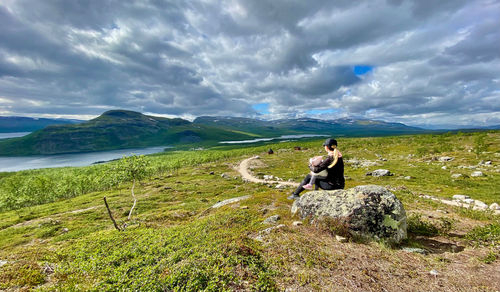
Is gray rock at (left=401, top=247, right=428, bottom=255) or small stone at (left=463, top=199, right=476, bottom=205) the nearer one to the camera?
gray rock at (left=401, top=247, right=428, bottom=255)

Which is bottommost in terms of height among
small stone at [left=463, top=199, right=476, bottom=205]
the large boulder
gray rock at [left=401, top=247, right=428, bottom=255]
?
small stone at [left=463, top=199, right=476, bottom=205]

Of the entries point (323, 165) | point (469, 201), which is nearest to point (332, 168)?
point (323, 165)

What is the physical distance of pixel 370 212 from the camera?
845 centimetres

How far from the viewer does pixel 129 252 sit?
28.2ft

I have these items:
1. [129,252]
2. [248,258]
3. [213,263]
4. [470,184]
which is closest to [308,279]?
[248,258]

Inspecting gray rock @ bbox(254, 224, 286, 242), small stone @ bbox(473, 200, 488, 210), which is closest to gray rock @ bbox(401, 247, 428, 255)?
gray rock @ bbox(254, 224, 286, 242)

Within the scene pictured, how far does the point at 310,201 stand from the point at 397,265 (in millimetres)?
4415

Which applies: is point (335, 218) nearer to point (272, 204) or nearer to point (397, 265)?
point (397, 265)

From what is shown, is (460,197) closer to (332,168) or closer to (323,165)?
(332,168)

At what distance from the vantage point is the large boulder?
8312 mm

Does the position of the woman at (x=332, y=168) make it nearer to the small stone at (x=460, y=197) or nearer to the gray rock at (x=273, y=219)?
the gray rock at (x=273, y=219)

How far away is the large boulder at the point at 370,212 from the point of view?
27.3 ft

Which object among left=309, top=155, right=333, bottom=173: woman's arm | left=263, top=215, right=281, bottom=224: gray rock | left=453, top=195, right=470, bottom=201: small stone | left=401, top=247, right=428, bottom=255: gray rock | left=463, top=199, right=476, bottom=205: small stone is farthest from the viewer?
left=453, top=195, right=470, bottom=201: small stone

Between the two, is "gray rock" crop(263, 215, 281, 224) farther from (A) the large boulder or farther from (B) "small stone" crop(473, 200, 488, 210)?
(B) "small stone" crop(473, 200, 488, 210)
